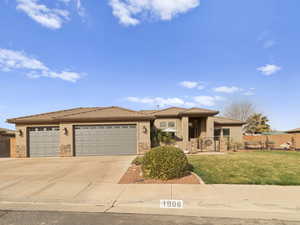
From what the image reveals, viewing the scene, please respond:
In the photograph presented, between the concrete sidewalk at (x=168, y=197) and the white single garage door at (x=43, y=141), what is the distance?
31.8ft

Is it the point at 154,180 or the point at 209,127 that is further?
the point at 209,127

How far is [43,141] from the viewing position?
15.2 metres

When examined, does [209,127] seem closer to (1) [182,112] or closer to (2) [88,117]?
(1) [182,112]

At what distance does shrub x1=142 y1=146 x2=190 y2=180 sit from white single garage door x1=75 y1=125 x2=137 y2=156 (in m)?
7.69

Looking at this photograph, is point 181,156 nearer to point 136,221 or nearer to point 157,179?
point 157,179

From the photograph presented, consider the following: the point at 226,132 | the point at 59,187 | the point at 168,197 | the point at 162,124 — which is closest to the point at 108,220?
the point at 168,197

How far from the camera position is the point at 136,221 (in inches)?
149

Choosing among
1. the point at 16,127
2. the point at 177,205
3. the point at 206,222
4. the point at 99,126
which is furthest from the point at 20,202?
the point at 16,127

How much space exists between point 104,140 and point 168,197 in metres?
10.7

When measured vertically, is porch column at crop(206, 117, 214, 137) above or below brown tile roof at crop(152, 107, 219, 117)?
below

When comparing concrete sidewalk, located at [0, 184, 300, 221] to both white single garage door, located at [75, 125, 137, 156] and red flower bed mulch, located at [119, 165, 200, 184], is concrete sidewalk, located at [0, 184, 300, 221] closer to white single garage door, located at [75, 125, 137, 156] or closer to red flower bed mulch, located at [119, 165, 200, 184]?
red flower bed mulch, located at [119, 165, 200, 184]

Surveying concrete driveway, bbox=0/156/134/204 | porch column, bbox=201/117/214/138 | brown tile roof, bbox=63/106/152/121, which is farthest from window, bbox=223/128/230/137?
concrete driveway, bbox=0/156/134/204

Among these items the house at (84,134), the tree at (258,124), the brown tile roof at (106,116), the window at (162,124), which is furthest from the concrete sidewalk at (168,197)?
the tree at (258,124)

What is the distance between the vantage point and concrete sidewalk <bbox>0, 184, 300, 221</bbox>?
4.20 metres
